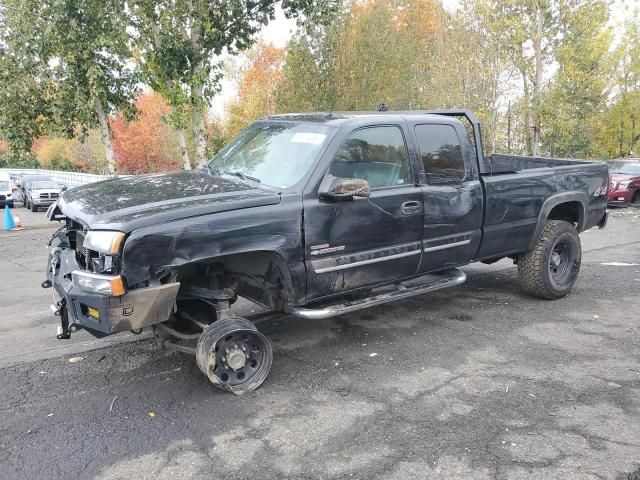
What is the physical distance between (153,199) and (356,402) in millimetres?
2044

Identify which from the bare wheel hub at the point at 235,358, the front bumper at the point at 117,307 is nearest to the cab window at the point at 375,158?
the bare wheel hub at the point at 235,358

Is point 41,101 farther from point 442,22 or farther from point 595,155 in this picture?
point 595,155

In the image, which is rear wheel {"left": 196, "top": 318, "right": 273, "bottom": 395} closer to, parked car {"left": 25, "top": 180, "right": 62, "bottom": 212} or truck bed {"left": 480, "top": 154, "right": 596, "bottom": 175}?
truck bed {"left": 480, "top": 154, "right": 596, "bottom": 175}

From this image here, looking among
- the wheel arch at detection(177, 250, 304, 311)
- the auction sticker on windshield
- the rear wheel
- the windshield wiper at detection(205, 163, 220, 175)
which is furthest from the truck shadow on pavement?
the auction sticker on windshield

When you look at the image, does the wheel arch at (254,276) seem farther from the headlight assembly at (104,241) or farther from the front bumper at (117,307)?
the headlight assembly at (104,241)

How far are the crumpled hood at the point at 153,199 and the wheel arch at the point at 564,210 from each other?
3.32m

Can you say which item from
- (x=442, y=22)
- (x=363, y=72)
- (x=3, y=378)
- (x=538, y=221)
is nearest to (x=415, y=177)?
(x=538, y=221)

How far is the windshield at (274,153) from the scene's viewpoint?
14.3ft

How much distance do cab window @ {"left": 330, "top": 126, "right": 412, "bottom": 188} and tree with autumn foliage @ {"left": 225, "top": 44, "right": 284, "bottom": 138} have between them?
28299mm

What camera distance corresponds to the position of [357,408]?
3727 mm

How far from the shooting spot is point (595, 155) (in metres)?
30.7

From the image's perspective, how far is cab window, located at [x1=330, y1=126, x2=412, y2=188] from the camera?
443 centimetres

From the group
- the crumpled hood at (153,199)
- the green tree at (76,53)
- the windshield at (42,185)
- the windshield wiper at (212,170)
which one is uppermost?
the green tree at (76,53)

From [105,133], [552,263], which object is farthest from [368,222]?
[105,133]
